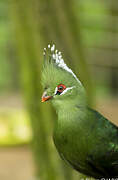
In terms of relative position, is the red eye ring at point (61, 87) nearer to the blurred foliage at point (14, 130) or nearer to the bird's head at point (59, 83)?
the bird's head at point (59, 83)

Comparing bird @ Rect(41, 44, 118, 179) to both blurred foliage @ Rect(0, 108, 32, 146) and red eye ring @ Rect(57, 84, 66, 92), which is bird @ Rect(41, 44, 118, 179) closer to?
red eye ring @ Rect(57, 84, 66, 92)

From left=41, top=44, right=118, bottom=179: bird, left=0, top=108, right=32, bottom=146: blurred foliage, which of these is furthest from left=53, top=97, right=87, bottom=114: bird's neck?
left=0, top=108, right=32, bottom=146: blurred foliage

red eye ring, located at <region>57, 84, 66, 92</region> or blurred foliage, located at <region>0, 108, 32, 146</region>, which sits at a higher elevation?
red eye ring, located at <region>57, 84, 66, 92</region>

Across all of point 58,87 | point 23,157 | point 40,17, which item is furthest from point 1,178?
point 58,87

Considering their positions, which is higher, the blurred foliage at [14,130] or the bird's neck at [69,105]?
the bird's neck at [69,105]

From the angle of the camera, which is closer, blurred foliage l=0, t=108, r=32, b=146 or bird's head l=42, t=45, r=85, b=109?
bird's head l=42, t=45, r=85, b=109

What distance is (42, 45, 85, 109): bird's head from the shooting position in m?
0.77

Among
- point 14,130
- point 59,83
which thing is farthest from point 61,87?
point 14,130

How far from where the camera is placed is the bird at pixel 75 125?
79cm

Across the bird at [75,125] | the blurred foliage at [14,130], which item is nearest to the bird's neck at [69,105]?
the bird at [75,125]

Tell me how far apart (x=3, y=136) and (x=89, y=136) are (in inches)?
149

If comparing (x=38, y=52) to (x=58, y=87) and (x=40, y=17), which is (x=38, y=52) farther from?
(x=58, y=87)

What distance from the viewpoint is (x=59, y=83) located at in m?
0.78

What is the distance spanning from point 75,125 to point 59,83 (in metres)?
0.11
